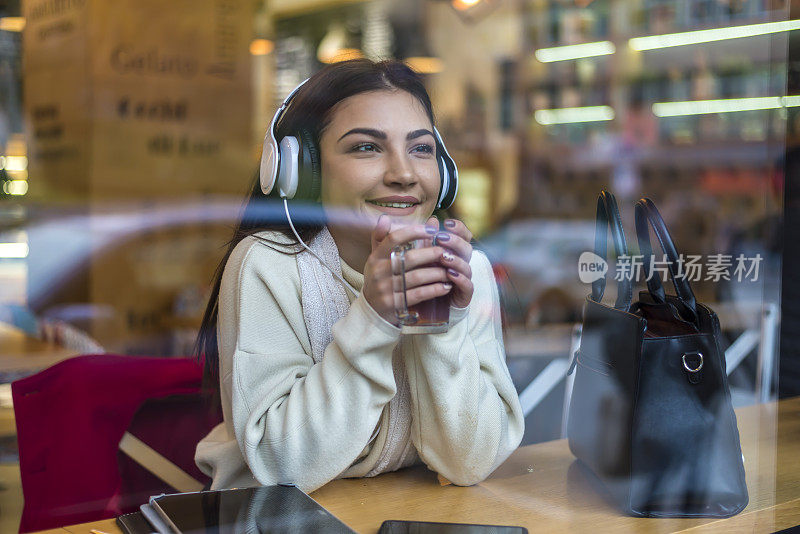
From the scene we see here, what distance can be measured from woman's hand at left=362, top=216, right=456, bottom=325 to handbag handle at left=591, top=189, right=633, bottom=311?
0.81ft

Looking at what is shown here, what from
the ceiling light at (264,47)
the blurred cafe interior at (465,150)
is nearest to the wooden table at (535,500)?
the blurred cafe interior at (465,150)

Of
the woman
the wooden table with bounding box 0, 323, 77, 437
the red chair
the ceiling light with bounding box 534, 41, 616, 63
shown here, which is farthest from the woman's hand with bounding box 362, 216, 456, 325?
the ceiling light with bounding box 534, 41, 616, 63

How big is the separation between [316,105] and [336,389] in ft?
1.29

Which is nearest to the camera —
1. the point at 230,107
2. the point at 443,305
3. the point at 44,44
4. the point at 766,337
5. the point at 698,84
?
the point at 443,305

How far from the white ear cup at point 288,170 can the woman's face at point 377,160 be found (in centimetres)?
5

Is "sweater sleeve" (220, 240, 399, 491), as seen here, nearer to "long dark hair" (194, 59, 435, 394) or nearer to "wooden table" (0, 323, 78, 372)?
"long dark hair" (194, 59, 435, 394)

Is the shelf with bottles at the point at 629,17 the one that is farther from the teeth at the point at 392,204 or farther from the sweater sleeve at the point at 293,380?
the sweater sleeve at the point at 293,380

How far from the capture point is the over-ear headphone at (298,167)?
105 centimetres

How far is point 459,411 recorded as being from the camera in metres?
0.97

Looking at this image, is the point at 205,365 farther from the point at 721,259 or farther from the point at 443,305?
the point at 721,259

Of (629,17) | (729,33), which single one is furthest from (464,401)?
(629,17)

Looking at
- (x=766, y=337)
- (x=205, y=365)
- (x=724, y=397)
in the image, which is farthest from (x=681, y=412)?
(x=766, y=337)

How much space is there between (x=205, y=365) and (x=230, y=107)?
2103mm

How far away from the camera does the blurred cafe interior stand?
62.6 inches
